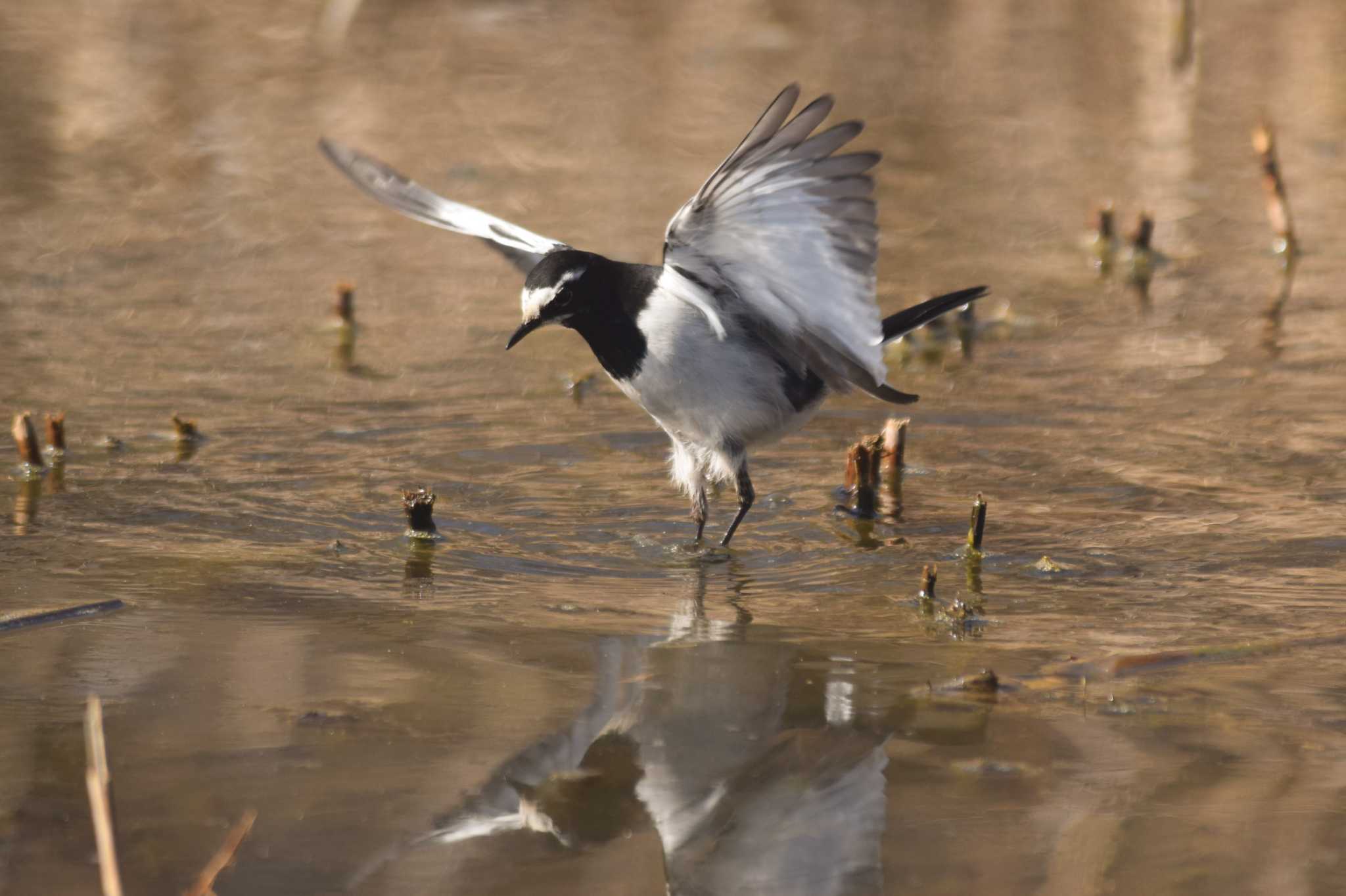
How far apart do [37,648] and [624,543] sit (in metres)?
1.93

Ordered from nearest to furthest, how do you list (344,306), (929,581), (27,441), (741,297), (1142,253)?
(929,581) < (741,297) < (27,441) < (344,306) < (1142,253)

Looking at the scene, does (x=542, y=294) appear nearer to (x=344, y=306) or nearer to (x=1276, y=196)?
(x=344, y=306)

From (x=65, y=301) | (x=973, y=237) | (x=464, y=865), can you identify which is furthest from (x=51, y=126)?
(x=464, y=865)

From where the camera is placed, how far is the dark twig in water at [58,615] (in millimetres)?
4680

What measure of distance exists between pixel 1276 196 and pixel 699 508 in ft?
15.6

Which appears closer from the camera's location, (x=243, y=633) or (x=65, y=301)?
(x=243, y=633)

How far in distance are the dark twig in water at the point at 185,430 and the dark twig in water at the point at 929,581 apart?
298 cm

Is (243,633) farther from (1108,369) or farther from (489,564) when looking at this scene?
(1108,369)

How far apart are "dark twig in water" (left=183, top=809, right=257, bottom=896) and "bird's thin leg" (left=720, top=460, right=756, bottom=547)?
254 cm

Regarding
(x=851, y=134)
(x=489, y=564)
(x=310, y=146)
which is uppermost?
(x=310, y=146)

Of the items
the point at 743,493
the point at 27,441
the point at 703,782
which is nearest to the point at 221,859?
the point at 703,782

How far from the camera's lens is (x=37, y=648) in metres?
4.57

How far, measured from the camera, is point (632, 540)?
19.1 ft

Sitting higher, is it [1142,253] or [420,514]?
[1142,253]
